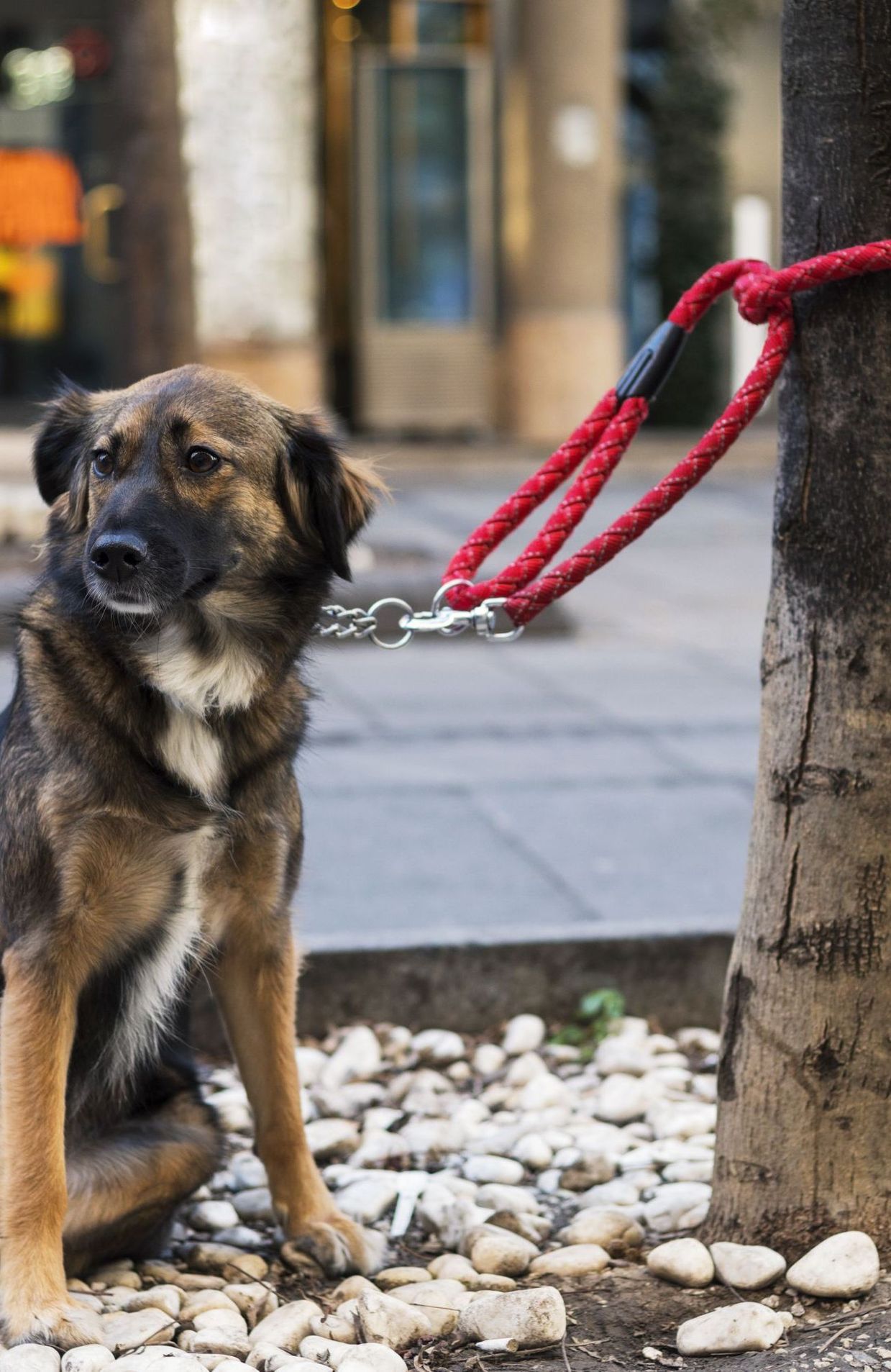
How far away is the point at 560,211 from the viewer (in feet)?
54.5

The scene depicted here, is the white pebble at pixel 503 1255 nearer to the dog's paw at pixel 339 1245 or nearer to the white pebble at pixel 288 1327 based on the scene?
the dog's paw at pixel 339 1245

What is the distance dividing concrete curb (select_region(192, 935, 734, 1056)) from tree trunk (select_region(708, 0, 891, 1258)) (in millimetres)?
1279

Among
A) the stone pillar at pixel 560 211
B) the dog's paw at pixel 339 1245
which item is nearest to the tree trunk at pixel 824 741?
the dog's paw at pixel 339 1245

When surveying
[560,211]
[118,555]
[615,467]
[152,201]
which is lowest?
[118,555]

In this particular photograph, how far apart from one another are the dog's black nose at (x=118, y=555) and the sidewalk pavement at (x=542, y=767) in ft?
1.98

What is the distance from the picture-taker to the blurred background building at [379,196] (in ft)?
51.4

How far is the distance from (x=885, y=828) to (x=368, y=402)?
14902 mm

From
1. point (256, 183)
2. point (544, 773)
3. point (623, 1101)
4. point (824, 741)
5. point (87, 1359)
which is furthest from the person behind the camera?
point (256, 183)

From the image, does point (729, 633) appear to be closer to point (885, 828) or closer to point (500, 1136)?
point (500, 1136)

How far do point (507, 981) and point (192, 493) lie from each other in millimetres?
1733

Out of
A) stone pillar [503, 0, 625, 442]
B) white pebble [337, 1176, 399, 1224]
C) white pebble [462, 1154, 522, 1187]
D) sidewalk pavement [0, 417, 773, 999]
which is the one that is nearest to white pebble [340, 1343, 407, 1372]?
white pebble [337, 1176, 399, 1224]

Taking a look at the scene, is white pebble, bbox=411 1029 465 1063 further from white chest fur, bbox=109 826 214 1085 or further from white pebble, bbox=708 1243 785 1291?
white pebble, bbox=708 1243 785 1291

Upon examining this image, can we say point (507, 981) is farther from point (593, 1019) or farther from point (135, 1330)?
point (135, 1330)

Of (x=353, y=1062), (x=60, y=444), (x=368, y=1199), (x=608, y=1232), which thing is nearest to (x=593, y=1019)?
(x=353, y=1062)
